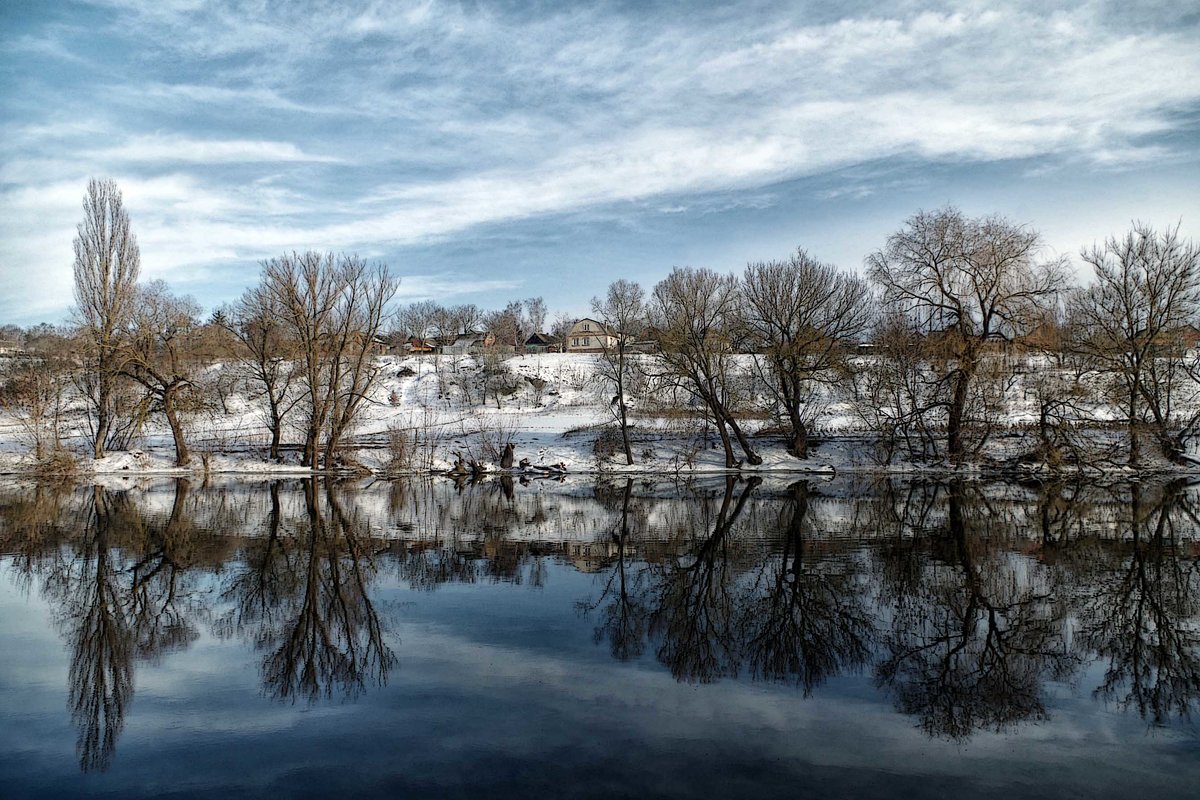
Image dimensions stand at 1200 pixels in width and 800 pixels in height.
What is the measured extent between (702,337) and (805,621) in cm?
2437

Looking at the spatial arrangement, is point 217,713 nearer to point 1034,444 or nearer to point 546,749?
point 546,749

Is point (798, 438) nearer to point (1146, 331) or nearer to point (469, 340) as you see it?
point (1146, 331)

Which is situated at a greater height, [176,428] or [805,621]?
[176,428]

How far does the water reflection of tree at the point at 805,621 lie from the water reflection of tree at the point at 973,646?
1.55ft

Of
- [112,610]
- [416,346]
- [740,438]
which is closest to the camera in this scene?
[112,610]

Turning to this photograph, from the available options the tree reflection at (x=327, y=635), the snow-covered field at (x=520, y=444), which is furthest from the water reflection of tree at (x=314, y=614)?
the snow-covered field at (x=520, y=444)

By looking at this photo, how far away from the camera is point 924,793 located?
19.7 feet

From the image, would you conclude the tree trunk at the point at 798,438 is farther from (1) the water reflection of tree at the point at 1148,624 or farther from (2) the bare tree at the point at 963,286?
(1) the water reflection of tree at the point at 1148,624

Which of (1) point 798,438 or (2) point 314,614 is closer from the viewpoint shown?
(2) point 314,614

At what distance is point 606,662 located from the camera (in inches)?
356

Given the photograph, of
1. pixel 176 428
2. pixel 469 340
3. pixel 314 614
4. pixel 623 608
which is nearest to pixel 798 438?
pixel 623 608

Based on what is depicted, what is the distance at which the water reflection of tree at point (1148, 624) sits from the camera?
8.05m

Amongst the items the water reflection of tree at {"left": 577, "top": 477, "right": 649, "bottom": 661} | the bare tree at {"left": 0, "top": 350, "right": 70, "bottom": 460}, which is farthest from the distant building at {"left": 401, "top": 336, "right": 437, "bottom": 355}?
the water reflection of tree at {"left": 577, "top": 477, "right": 649, "bottom": 661}

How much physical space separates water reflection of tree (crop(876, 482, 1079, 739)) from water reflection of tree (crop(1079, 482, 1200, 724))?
49cm
